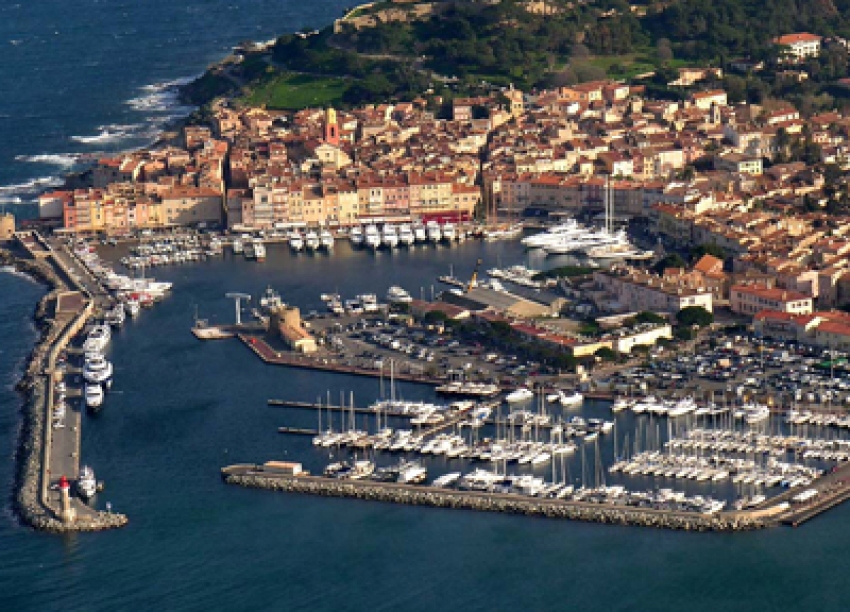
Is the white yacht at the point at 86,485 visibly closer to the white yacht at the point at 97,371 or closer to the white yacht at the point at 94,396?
the white yacht at the point at 94,396

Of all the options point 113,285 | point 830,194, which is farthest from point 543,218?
point 113,285

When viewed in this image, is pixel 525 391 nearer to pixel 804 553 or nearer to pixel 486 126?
pixel 804 553

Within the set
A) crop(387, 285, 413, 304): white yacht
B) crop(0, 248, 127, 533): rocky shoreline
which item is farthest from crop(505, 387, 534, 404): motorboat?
crop(0, 248, 127, 533): rocky shoreline

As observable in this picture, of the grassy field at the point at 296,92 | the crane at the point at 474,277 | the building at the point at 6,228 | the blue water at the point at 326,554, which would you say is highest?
the grassy field at the point at 296,92

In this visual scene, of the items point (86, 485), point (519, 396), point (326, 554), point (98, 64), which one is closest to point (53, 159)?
point (98, 64)

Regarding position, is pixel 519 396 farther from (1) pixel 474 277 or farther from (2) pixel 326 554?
(1) pixel 474 277

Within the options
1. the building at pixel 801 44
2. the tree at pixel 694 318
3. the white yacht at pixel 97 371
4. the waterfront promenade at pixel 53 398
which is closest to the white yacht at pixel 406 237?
the waterfront promenade at pixel 53 398
